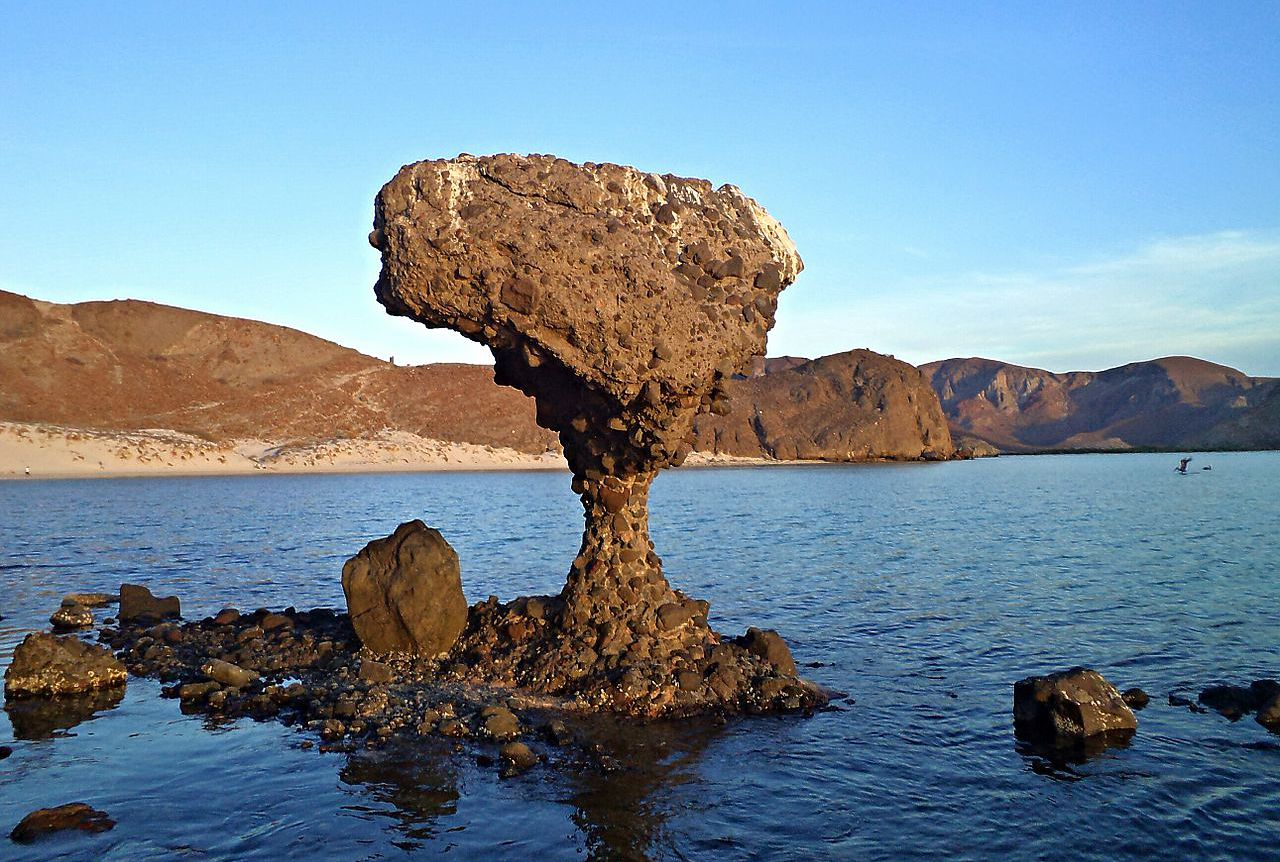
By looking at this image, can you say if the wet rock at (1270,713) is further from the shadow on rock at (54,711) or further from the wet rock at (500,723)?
the shadow on rock at (54,711)

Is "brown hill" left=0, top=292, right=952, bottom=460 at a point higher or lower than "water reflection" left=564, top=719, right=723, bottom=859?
higher

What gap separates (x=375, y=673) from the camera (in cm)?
1431

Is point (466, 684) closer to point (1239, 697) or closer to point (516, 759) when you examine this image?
point (516, 759)

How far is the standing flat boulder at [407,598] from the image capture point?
15.5 metres

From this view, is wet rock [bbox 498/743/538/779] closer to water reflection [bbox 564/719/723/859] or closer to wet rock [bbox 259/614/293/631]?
water reflection [bbox 564/719/723/859]

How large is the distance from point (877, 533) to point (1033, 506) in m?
21.8

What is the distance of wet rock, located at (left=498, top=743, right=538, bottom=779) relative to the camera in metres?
11.2

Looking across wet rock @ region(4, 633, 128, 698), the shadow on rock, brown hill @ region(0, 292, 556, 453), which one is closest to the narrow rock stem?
the shadow on rock

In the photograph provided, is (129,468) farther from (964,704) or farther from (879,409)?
(879,409)

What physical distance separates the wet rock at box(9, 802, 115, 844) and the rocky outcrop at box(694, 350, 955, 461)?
118032 mm

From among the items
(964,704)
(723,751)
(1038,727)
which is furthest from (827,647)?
(723,751)

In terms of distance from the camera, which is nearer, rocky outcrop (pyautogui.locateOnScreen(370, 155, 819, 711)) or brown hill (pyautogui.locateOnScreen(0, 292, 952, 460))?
rocky outcrop (pyautogui.locateOnScreen(370, 155, 819, 711))

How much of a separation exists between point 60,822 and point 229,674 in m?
5.07

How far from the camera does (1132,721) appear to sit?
13.2 m
